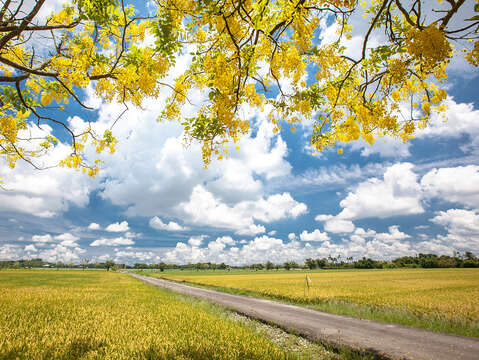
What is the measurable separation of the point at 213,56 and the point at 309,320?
10376 millimetres

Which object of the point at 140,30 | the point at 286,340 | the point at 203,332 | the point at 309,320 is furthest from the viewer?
the point at 309,320

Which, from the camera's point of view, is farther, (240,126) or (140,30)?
(140,30)

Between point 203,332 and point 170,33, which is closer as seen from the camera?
point 170,33

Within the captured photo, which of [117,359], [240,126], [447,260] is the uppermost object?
[240,126]

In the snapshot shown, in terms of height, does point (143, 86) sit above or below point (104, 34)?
below

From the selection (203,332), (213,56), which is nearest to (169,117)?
(213,56)

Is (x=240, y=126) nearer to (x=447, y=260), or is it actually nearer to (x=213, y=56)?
(x=213, y=56)

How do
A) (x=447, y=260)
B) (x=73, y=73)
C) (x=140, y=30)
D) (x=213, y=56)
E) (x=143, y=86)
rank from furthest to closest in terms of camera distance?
(x=447, y=260) → (x=140, y=30) → (x=143, y=86) → (x=73, y=73) → (x=213, y=56)

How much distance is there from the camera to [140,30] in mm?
5391

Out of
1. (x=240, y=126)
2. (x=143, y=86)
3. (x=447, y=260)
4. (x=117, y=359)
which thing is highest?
A: (x=143, y=86)

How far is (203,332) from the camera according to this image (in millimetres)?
6809

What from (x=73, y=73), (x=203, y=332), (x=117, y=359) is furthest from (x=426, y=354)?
(x=73, y=73)

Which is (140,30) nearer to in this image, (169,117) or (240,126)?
(169,117)

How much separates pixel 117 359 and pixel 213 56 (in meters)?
5.76
